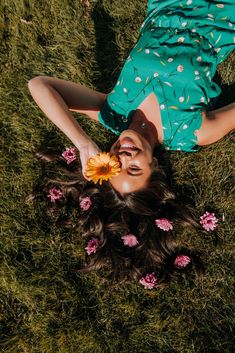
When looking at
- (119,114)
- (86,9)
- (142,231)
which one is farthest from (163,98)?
(86,9)

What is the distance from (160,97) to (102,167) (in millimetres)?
833

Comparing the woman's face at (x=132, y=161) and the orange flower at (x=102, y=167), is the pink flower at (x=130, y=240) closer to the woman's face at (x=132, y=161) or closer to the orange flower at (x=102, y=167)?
the woman's face at (x=132, y=161)

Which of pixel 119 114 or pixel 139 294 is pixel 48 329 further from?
pixel 119 114

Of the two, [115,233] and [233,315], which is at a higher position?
[115,233]

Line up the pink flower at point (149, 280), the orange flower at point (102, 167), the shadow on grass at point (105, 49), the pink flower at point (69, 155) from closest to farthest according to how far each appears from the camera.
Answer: the orange flower at point (102, 167) < the pink flower at point (149, 280) < the pink flower at point (69, 155) < the shadow on grass at point (105, 49)

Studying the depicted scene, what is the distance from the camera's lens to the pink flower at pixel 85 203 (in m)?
3.55

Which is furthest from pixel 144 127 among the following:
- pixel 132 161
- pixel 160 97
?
pixel 132 161

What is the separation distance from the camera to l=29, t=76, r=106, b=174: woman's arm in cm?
311

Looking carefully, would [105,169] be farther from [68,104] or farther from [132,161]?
[68,104]

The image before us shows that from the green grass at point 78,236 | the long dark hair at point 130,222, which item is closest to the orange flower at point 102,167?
the long dark hair at point 130,222

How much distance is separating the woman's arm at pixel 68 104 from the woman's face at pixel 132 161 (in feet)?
0.73

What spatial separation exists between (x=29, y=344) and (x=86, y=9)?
3.34m

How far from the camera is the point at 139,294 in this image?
391cm

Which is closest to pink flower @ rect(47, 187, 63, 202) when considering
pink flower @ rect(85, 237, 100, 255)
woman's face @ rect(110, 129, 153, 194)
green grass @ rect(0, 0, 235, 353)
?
green grass @ rect(0, 0, 235, 353)
